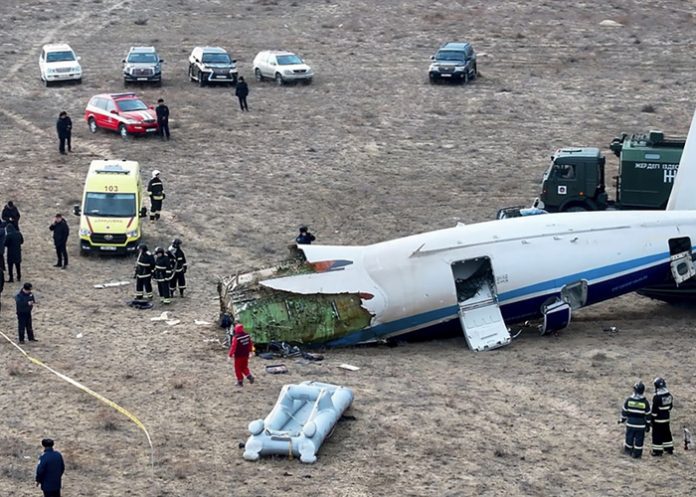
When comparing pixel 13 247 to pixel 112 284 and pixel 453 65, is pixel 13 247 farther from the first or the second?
pixel 453 65

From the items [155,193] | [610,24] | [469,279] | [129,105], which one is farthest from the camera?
[610,24]

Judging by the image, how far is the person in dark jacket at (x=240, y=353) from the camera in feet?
86.8

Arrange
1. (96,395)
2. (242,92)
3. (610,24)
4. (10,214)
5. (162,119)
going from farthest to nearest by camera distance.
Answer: (610,24) < (242,92) < (162,119) < (10,214) < (96,395)

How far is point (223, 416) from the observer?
83.2 ft

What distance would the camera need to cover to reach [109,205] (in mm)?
36938

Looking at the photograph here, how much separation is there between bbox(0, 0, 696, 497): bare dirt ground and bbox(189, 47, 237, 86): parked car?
742mm

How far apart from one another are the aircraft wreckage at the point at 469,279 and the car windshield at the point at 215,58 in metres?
26.7

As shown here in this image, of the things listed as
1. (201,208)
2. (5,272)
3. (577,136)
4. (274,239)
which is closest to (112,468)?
(5,272)

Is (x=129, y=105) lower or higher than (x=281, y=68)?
lower

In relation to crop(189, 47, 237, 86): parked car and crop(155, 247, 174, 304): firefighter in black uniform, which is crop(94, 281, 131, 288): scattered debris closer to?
crop(155, 247, 174, 304): firefighter in black uniform

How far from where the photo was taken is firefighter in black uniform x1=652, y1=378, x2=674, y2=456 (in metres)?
23.8

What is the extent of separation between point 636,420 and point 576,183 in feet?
48.7

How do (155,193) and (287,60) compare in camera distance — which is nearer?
(155,193)

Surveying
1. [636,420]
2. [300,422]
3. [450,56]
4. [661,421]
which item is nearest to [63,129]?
[450,56]
